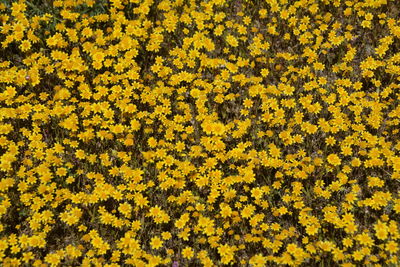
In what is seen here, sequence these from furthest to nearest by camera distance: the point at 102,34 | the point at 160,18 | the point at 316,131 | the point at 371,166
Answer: the point at 160,18, the point at 102,34, the point at 316,131, the point at 371,166

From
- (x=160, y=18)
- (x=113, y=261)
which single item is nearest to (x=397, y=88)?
(x=160, y=18)

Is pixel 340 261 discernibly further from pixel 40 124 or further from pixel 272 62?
pixel 40 124

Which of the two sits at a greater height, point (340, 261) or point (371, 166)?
point (371, 166)

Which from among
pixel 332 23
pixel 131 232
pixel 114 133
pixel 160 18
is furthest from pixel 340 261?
pixel 160 18

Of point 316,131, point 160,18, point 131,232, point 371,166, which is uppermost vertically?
point 160,18

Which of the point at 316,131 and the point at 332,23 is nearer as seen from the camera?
the point at 316,131

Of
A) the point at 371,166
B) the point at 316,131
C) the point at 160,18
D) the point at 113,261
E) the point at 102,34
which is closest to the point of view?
the point at 113,261
